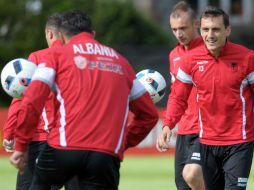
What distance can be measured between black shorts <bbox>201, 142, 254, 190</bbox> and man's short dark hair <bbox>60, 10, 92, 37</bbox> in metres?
2.55

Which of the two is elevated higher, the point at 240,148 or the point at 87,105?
the point at 87,105

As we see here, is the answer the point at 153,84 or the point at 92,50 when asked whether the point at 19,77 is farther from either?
the point at 92,50

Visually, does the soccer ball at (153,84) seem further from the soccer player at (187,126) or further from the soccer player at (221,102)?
the soccer player at (221,102)

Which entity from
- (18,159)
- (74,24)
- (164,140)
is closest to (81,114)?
(18,159)

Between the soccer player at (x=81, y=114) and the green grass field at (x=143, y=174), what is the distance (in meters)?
7.26

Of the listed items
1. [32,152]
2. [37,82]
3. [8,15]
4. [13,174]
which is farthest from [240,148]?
[8,15]

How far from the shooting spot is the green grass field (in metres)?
15.6

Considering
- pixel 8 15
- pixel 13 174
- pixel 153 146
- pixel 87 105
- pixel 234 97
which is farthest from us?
pixel 8 15

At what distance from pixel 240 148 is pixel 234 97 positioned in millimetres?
527

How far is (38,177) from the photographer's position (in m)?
7.94

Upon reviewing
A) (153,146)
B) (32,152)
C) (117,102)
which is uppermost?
(117,102)

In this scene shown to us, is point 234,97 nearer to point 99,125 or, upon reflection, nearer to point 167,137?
point 167,137

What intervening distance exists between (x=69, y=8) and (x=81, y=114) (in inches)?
991

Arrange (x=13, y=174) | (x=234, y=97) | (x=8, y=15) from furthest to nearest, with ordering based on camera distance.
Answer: (x=8, y=15), (x=13, y=174), (x=234, y=97)
